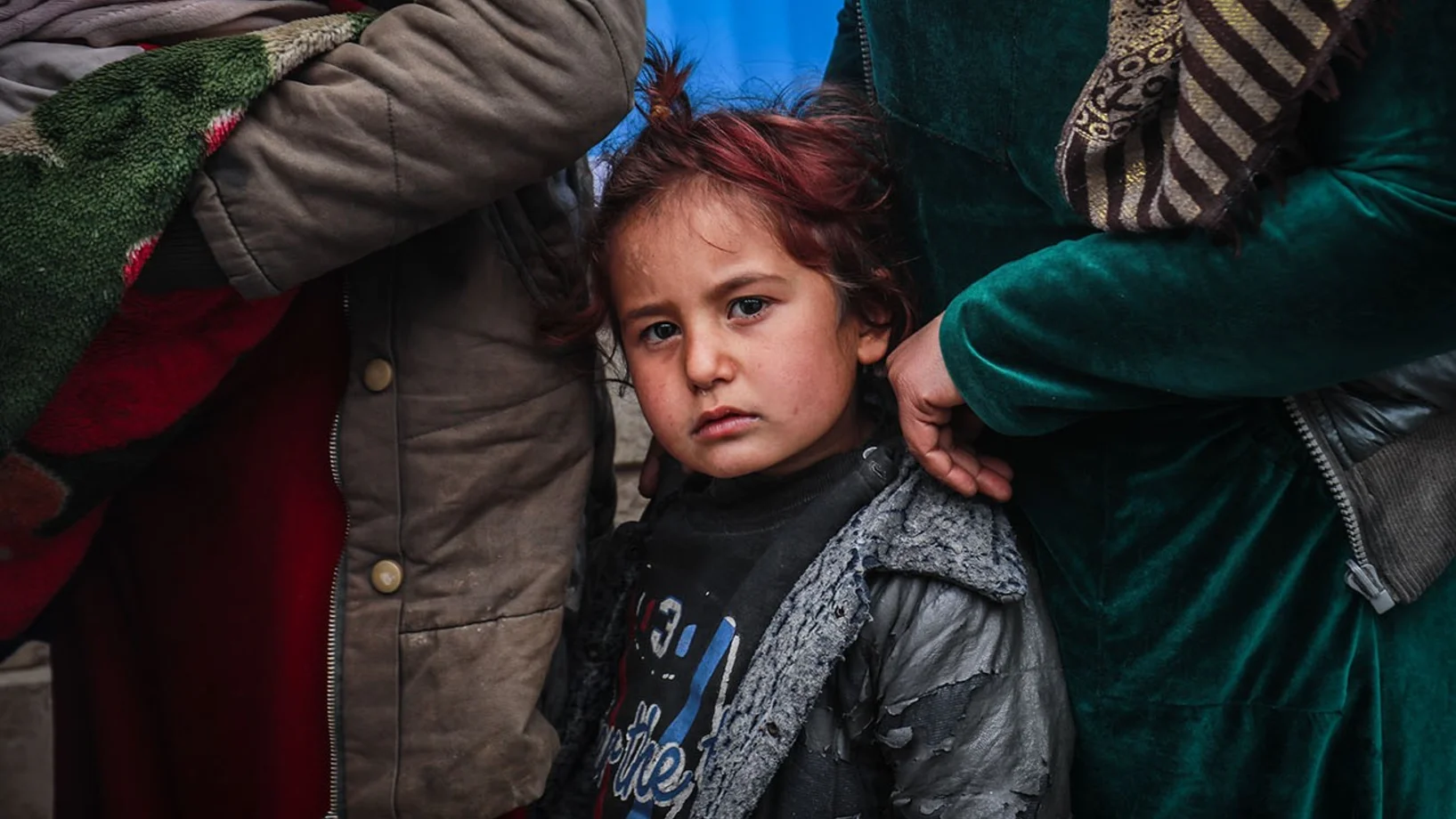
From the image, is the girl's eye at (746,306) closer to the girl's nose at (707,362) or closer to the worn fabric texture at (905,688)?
the girl's nose at (707,362)

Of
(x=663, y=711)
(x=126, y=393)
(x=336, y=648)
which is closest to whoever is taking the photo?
(x=126, y=393)

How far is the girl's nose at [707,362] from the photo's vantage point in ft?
5.05

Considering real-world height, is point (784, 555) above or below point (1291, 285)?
below

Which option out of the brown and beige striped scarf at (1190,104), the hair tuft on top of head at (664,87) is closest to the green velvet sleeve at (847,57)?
the hair tuft on top of head at (664,87)

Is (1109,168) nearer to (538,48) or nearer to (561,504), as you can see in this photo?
(538,48)

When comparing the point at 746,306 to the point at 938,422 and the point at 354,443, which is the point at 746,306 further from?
the point at 354,443

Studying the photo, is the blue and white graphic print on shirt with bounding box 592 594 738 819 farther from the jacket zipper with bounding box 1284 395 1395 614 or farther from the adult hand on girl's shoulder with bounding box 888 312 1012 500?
the jacket zipper with bounding box 1284 395 1395 614

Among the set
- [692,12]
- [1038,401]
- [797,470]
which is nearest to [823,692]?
[797,470]

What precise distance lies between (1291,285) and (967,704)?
0.61m

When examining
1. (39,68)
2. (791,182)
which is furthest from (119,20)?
(791,182)

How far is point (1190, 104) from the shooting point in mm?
1025

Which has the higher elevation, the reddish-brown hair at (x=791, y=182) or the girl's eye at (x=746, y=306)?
the reddish-brown hair at (x=791, y=182)

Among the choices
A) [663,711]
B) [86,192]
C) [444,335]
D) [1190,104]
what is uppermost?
[1190,104]

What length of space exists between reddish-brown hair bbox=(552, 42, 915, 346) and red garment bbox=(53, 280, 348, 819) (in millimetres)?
353
